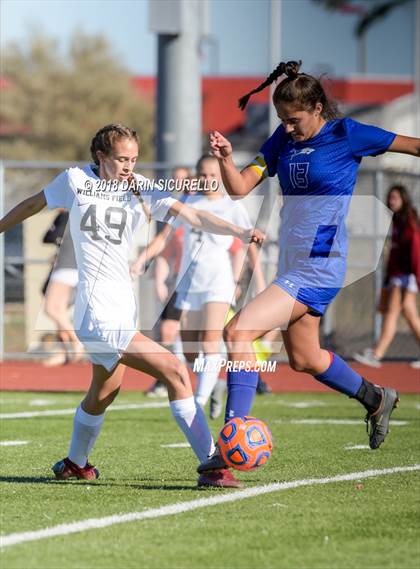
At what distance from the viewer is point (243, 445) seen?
650 centimetres

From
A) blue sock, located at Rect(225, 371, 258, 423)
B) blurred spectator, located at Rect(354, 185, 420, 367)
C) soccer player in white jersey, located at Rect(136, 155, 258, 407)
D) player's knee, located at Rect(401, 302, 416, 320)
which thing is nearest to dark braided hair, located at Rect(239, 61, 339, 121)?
blue sock, located at Rect(225, 371, 258, 423)

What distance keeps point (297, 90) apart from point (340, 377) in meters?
1.72

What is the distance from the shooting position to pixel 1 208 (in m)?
16.5

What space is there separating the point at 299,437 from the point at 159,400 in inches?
131

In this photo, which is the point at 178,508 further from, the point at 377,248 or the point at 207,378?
the point at 377,248

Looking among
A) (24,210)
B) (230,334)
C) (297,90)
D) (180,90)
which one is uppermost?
(180,90)

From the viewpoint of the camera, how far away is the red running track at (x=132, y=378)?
46.3 feet

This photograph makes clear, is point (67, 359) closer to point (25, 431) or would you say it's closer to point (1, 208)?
point (1, 208)

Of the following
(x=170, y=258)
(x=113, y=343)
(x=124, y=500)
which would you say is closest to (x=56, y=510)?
(x=124, y=500)

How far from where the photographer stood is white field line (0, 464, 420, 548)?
5.36 meters

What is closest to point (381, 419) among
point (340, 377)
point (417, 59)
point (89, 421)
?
point (340, 377)

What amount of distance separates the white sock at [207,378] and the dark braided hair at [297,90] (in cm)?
359

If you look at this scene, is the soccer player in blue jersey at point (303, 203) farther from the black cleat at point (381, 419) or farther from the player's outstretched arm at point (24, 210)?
the player's outstretched arm at point (24, 210)

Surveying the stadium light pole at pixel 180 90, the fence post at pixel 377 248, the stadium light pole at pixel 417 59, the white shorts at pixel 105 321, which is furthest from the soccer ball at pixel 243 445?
the stadium light pole at pixel 417 59
